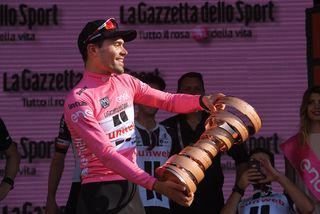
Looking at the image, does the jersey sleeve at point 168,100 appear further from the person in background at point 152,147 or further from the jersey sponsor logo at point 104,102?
the person in background at point 152,147

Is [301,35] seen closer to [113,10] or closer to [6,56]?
[113,10]

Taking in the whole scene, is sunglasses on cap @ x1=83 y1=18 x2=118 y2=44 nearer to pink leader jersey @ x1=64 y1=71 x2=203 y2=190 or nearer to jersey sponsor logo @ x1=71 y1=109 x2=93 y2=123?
pink leader jersey @ x1=64 y1=71 x2=203 y2=190

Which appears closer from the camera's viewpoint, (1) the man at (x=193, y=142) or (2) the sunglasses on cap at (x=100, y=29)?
(2) the sunglasses on cap at (x=100, y=29)

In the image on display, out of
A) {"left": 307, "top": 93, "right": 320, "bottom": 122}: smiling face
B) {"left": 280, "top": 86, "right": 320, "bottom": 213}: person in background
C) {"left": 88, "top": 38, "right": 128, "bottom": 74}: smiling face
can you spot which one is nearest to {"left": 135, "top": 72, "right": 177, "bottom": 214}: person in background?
{"left": 280, "top": 86, "right": 320, "bottom": 213}: person in background

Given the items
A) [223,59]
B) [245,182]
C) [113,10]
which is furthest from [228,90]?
[245,182]

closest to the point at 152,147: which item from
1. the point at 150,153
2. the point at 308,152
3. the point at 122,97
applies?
the point at 150,153

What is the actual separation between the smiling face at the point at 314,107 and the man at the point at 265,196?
457 mm

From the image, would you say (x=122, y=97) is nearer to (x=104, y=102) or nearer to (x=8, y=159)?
(x=104, y=102)

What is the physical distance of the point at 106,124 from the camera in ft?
12.6

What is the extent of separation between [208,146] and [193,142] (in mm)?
2209

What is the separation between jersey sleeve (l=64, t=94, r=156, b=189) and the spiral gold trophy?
100 mm

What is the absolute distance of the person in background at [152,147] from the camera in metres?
5.42

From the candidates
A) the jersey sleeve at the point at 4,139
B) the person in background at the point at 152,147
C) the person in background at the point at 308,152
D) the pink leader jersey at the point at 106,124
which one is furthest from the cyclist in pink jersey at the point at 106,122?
the jersey sleeve at the point at 4,139

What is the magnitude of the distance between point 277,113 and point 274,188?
721mm
